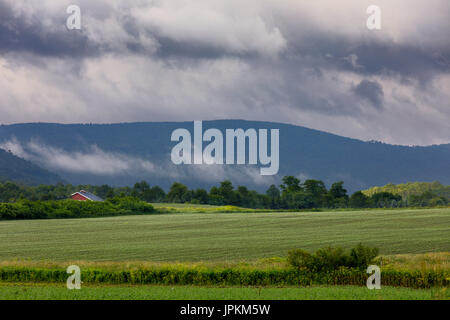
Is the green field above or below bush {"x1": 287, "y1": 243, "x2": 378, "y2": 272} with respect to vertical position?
below

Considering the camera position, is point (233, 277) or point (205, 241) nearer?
point (233, 277)

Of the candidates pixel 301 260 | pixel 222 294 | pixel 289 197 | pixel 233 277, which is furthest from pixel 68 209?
pixel 289 197

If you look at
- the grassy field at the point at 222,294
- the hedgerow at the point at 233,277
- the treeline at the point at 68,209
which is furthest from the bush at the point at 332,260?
the treeline at the point at 68,209

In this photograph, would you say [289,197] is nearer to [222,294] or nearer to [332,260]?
[332,260]

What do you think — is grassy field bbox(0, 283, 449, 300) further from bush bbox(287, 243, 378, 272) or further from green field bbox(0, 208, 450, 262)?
green field bbox(0, 208, 450, 262)

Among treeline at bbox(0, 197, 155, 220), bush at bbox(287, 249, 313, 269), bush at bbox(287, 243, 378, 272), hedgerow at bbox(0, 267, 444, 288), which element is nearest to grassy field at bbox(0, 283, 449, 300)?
hedgerow at bbox(0, 267, 444, 288)

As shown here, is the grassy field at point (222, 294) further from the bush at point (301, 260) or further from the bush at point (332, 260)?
the bush at point (301, 260)

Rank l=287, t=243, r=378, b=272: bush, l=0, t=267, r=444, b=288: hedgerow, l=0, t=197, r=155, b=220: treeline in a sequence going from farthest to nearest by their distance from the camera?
l=0, t=197, r=155, b=220: treeline
l=287, t=243, r=378, b=272: bush
l=0, t=267, r=444, b=288: hedgerow

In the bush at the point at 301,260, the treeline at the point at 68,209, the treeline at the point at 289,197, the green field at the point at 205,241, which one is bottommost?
the green field at the point at 205,241

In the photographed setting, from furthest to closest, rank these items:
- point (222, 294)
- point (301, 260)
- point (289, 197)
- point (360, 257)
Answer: point (289, 197) < point (301, 260) < point (360, 257) < point (222, 294)

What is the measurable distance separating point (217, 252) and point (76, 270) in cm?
1594
